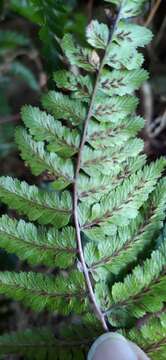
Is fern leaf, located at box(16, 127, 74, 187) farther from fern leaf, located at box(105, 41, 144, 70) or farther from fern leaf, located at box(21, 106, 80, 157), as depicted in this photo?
fern leaf, located at box(105, 41, 144, 70)

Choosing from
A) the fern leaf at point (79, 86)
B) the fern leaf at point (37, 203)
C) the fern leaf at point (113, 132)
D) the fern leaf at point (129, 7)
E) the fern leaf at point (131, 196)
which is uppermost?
the fern leaf at point (129, 7)

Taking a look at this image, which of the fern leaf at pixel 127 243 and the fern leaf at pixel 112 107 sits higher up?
the fern leaf at pixel 112 107

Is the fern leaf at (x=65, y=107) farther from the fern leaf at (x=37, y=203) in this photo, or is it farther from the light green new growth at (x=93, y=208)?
the fern leaf at (x=37, y=203)

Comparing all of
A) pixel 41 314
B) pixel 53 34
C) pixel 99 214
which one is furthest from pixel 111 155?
pixel 41 314

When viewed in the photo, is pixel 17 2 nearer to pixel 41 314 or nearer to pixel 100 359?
pixel 41 314

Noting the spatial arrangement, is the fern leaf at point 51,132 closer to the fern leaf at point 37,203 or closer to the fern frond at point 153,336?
the fern leaf at point 37,203

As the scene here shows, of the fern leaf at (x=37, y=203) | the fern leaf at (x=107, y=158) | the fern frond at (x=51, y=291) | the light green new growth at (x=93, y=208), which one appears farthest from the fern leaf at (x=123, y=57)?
the fern frond at (x=51, y=291)

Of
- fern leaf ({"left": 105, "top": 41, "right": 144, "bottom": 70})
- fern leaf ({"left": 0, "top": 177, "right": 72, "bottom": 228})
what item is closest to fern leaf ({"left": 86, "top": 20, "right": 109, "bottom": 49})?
fern leaf ({"left": 105, "top": 41, "right": 144, "bottom": 70})

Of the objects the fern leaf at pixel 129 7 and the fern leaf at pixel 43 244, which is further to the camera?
the fern leaf at pixel 43 244
